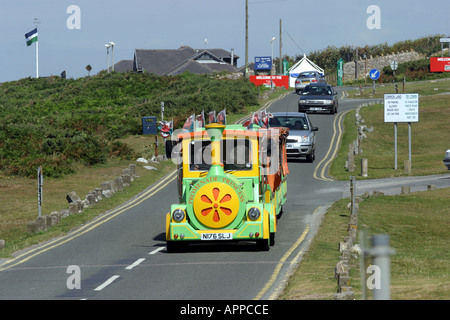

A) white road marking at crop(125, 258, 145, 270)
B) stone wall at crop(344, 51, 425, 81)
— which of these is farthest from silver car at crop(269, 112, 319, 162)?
stone wall at crop(344, 51, 425, 81)

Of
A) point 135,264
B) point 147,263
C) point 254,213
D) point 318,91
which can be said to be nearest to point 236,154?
point 254,213

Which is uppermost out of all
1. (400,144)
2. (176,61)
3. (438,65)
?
(176,61)

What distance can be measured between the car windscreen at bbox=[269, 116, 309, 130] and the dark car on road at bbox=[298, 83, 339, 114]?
1571cm

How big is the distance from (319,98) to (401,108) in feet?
48.0

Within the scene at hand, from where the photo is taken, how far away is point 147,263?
56.1ft

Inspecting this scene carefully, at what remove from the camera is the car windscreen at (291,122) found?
1420 inches

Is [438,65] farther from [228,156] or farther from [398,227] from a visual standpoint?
[228,156]

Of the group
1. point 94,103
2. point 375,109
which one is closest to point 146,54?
point 94,103

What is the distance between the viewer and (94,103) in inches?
2958

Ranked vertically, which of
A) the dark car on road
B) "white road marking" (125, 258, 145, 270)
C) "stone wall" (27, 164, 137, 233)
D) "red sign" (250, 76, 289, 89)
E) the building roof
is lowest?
"white road marking" (125, 258, 145, 270)

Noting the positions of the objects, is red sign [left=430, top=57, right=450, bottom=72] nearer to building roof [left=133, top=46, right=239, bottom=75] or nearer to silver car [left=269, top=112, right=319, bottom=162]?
building roof [left=133, top=46, right=239, bottom=75]

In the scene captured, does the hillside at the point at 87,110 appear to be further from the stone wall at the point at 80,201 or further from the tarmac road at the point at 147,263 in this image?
the tarmac road at the point at 147,263

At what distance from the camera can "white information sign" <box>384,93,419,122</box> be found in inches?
1522

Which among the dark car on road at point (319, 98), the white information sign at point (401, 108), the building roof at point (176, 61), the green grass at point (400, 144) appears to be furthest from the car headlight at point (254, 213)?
the building roof at point (176, 61)
